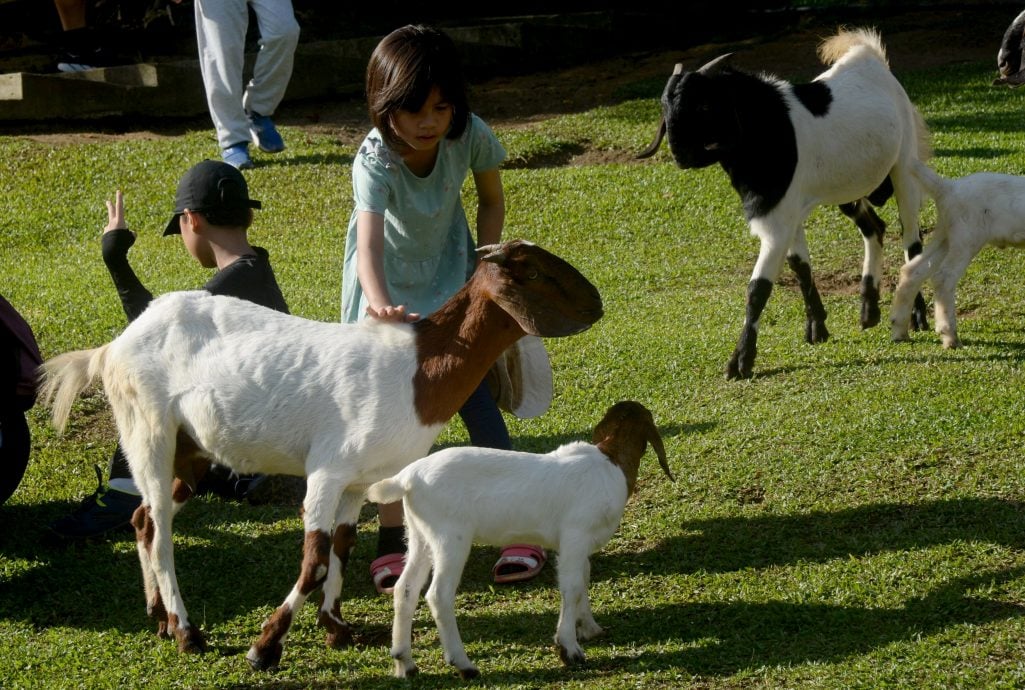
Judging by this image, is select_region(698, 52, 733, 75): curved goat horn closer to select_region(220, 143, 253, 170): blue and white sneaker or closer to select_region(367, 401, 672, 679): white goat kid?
select_region(367, 401, 672, 679): white goat kid

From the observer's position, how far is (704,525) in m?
5.43

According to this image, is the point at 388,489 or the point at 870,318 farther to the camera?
the point at 870,318

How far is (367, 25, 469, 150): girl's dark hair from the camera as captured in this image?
4492 millimetres

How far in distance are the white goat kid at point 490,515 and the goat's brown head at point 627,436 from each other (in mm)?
90

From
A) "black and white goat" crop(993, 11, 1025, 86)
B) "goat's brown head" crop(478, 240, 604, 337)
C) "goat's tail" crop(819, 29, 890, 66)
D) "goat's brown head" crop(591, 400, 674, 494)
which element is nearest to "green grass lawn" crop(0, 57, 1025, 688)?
"goat's brown head" crop(591, 400, 674, 494)

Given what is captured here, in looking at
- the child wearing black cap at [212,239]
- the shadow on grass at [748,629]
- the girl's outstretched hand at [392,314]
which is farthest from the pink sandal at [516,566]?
the child wearing black cap at [212,239]

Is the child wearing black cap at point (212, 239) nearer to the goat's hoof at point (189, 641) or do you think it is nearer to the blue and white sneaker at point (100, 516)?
the blue and white sneaker at point (100, 516)

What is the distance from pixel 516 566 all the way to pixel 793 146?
129 inches

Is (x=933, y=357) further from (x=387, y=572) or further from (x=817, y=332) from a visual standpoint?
(x=387, y=572)

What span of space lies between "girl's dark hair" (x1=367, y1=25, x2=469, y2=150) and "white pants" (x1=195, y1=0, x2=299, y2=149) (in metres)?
7.41

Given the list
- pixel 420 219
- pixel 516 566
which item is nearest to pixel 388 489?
pixel 516 566

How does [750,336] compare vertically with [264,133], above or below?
below

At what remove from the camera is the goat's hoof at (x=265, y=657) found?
4.28 metres

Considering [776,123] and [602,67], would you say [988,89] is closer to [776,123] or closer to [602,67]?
[602,67]
